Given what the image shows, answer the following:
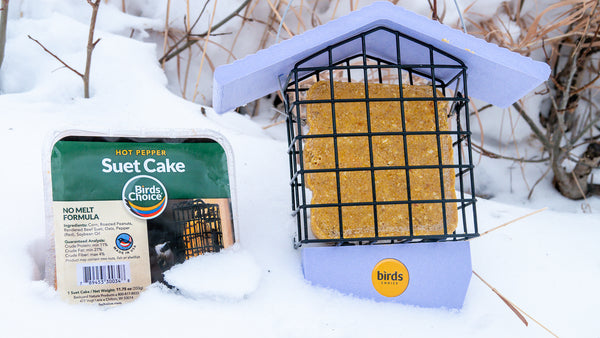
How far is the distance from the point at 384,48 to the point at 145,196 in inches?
19.2

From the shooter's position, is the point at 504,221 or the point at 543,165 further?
the point at 543,165

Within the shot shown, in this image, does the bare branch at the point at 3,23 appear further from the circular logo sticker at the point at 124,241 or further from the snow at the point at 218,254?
the circular logo sticker at the point at 124,241

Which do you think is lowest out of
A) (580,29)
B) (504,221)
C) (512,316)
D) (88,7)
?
(512,316)

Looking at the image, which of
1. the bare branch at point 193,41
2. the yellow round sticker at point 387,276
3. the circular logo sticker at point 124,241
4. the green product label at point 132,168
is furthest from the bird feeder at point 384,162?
the bare branch at point 193,41

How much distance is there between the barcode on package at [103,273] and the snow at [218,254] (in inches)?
1.6

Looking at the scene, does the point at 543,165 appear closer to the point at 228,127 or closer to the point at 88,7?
the point at 228,127

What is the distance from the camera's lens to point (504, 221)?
1.14 metres

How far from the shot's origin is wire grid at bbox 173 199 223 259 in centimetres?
85

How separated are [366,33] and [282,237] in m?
0.39

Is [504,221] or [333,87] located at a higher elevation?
[333,87]

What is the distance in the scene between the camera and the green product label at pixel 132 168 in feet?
2.71

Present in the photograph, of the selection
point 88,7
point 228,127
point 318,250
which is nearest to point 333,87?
point 318,250

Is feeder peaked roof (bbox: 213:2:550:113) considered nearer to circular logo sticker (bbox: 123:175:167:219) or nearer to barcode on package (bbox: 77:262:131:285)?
circular logo sticker (bbox: 123:175:167:219)

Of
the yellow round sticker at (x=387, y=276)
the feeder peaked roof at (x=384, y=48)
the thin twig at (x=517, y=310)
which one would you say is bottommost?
the thin twig at (x=517, y=310)
